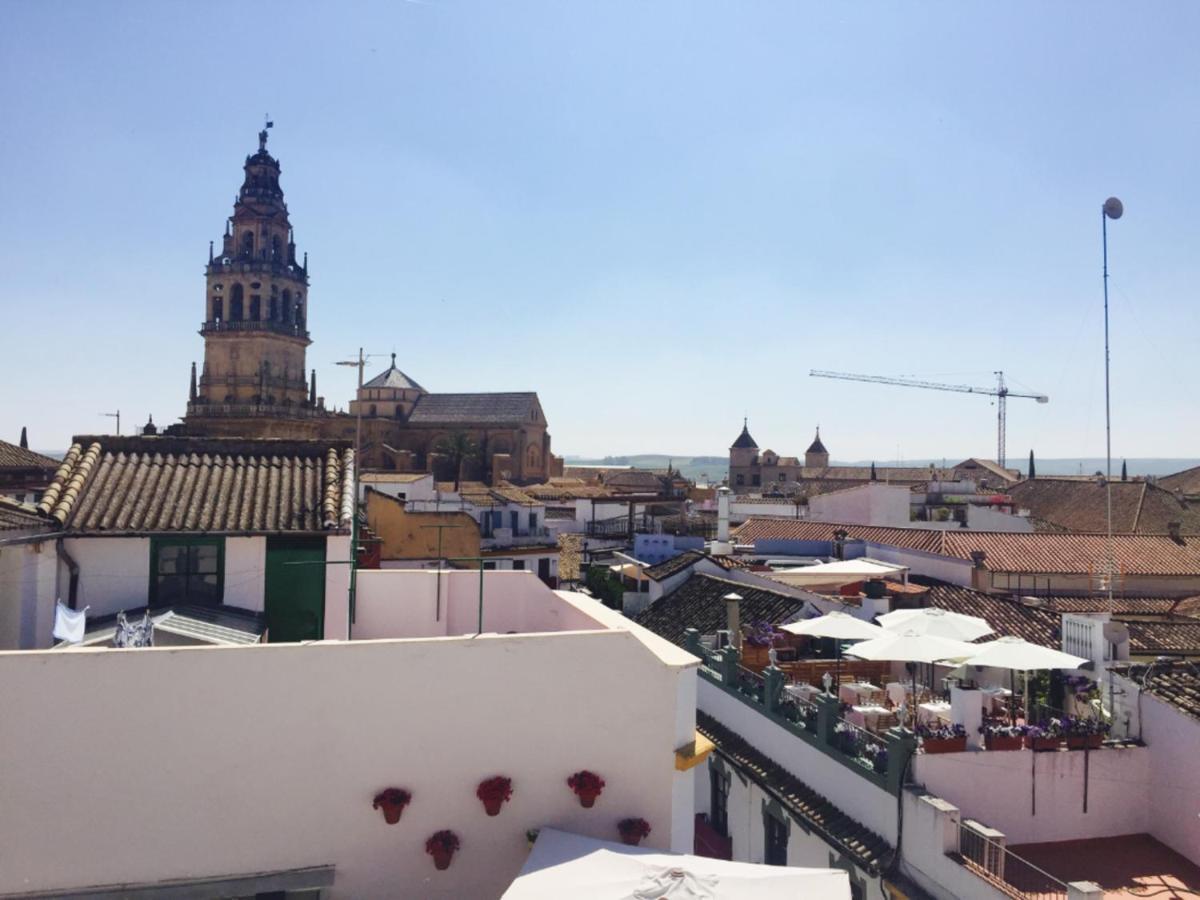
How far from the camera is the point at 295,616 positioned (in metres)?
10.8

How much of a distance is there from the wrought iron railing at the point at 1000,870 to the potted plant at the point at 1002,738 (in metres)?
1.44

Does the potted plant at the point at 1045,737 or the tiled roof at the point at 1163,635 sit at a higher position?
the tiled roof at the point at 1163,635

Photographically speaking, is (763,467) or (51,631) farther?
(763,467)

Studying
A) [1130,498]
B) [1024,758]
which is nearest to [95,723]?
[1024,758]

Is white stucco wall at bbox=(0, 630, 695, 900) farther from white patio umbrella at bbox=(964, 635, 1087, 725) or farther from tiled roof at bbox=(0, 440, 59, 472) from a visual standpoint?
tiled roof at bbox=(0, 440, 59, 472)

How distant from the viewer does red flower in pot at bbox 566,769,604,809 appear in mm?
7828

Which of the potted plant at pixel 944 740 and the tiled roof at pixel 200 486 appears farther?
the tiled roof at pixel 200 486

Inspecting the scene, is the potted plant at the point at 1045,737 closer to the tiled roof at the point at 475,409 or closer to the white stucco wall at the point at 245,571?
the white stucco wall at the point at 245,571

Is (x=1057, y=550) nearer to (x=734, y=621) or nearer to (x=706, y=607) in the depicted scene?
(x=706, y=607)

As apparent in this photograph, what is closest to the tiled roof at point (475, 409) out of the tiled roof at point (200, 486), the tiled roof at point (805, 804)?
the tiled roof at point (805, 804)

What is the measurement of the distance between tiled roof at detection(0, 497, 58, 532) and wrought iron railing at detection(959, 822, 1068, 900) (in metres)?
10.7

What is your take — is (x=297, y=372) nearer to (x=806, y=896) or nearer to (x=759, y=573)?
(x=759, y=573)

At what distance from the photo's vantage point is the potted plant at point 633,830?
26.0 ft

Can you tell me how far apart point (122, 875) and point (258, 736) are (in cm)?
143
